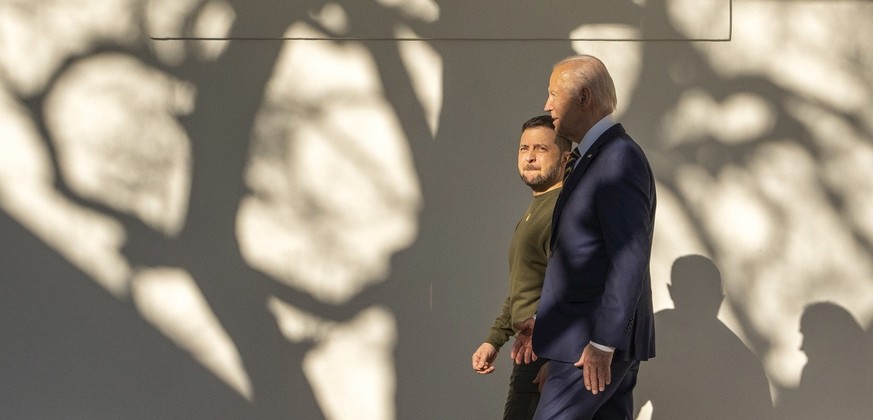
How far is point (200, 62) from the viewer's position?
4.73 meters

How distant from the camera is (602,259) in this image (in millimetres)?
3133

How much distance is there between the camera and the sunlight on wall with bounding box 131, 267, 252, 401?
477cm

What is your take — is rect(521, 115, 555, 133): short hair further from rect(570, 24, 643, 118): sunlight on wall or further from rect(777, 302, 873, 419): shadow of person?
rect(777, 302, 873, 419): shadow of person

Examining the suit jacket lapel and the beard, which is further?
the beard

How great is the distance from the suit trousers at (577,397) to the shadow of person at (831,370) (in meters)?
1.74

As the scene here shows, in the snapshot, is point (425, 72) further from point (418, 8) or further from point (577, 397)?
point (577, 397)

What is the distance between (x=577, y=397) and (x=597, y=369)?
0.14 metres

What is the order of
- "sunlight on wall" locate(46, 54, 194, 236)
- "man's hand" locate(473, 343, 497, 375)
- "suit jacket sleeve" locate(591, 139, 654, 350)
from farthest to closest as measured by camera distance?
"sunlight on wall" locate(46, 54, 194, 236)
"man's hand" locate(473, 343, 497, 375)
"suit jacket sleeve" locate(591, 139, 654, 350)

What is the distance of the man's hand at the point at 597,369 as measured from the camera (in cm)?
299

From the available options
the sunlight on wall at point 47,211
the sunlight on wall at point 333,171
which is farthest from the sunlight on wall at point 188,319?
the sunlight on wall at point 333,171

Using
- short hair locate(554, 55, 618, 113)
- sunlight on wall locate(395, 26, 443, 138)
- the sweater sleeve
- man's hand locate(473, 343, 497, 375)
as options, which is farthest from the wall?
short hair locate(554, 55, 618, 113)

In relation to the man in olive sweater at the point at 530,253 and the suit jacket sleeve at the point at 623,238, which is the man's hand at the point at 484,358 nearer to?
the man in olive sweater at the point at 530,253

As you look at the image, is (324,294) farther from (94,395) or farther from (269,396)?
(94,395)

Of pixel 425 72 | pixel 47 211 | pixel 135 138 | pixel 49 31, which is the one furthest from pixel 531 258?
pixel 49 31
